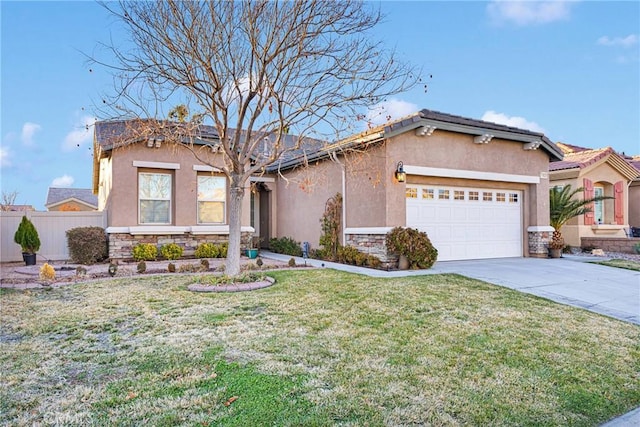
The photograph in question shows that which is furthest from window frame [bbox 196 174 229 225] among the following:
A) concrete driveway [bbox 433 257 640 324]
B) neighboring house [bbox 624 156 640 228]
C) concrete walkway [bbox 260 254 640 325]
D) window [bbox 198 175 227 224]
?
neighboring house [bbox 624 156 640 228]

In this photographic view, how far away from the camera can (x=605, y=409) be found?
3293 mm

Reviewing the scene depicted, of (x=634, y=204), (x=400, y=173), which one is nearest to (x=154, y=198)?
(x=400, y=173)

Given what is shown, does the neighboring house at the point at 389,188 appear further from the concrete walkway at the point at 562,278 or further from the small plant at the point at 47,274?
the small plant at the point at 47,274

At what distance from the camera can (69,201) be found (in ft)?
101

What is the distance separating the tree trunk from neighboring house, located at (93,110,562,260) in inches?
95.5

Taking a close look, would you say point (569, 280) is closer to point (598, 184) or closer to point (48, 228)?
point (598, 184)

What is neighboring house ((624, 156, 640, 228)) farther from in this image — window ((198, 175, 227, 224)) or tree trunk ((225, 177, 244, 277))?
tree trunk ((225, 177, 244, 277))

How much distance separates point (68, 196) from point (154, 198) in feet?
80.4

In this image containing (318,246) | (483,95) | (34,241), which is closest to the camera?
(34,241)

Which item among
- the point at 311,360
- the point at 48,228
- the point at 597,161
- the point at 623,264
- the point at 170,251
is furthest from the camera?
the point at 597,161

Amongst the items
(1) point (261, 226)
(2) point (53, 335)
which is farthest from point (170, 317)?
(1) point (261, 226)

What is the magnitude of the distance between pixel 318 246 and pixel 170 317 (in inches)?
313

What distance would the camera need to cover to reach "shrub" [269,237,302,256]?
14.4 metres

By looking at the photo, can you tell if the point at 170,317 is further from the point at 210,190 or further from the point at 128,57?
the point at 210,190
